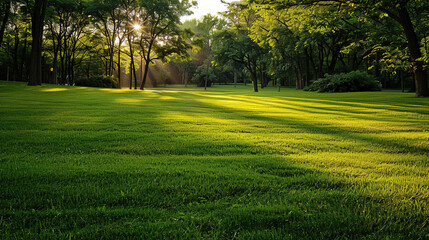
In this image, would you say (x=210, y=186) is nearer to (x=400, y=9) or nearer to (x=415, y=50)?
(x=400, y=9)

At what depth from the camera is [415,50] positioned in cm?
1656

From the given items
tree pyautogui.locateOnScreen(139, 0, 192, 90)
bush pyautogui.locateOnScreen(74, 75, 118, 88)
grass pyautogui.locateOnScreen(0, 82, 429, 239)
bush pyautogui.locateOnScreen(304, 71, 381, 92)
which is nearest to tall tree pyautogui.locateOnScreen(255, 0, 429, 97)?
bush pyautogui.locateOnScreen(304, 71, 381, 92)

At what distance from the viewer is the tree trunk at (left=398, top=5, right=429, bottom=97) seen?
16.2m

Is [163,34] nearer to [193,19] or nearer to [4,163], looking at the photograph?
[4,163]

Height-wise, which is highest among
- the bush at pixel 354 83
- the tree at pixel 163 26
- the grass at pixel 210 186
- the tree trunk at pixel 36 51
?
the tree at pixel 163 26

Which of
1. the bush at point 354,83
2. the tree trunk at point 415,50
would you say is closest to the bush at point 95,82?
the bush at point 354,83

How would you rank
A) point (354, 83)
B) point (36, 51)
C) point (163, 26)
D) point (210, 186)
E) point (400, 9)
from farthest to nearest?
point (163, 26), point (354, 83), point (36, 51), point (400, 9), point (210, 186)

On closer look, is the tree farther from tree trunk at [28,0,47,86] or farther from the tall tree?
the tall tree

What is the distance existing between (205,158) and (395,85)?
51971mm

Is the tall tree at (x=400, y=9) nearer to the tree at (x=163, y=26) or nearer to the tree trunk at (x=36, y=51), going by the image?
the tree at (x=163, y=26)

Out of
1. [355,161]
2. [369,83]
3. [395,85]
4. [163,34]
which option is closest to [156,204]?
[355,161]

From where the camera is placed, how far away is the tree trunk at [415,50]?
53.2ft

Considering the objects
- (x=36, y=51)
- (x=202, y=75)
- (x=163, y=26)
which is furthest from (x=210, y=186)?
(x=202, y=75)

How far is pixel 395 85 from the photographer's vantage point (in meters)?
44.3
